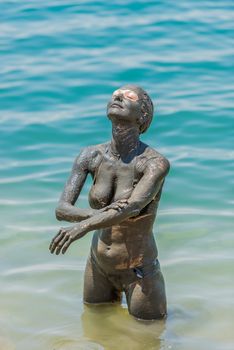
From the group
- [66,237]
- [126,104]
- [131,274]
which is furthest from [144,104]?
[131,274]

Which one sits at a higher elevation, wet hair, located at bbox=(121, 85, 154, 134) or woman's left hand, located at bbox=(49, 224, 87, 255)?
wet hair, located at bbox=(121, 85, 154, 134)

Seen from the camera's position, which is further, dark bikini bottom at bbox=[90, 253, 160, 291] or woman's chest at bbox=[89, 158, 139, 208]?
dark bikini bottom at bbox=[90, 253, 160, 291]

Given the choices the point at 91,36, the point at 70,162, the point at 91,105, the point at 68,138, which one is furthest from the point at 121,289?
the point at 91,36

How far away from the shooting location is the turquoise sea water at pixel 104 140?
23.3 feet

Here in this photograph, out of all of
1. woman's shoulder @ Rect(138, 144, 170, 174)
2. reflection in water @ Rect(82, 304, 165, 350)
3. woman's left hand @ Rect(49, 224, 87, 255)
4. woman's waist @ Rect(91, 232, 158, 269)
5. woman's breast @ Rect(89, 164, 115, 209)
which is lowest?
reflection in water @ Rect(82, 304, 165, 350)

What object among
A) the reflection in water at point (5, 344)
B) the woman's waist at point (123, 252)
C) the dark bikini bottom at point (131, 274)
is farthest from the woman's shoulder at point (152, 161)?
the reflection in water at point (5, 344)

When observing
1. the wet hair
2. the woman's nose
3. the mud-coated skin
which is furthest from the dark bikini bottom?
the woman's nose

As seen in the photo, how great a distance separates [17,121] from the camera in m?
11.9

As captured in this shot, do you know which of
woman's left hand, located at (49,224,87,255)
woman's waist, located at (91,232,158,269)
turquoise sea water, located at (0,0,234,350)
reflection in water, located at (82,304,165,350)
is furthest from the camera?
turquoise sea water, located at (0,0,234,350)

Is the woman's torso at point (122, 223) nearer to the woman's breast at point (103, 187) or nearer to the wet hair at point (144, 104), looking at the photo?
the woman's breast at point (103, 187)

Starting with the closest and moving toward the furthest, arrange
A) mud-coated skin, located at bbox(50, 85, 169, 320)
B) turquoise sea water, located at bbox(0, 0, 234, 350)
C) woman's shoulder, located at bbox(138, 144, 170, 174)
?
mud-coated skin, located at bbox(50, 85, 169, 320) < woman's shoulder, located at bbox(138, 144, 170, 174) < turquoise sea water, located at bbox(0, 0, 234, 350)

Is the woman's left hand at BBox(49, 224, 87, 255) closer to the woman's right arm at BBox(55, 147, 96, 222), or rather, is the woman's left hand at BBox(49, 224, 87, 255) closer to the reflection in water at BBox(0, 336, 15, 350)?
the woman's right arm at BBox(55, 147, 96, 222)

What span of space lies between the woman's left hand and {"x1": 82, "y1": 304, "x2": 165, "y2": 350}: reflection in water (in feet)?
2.98

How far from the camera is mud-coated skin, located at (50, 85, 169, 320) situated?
20.4ft
